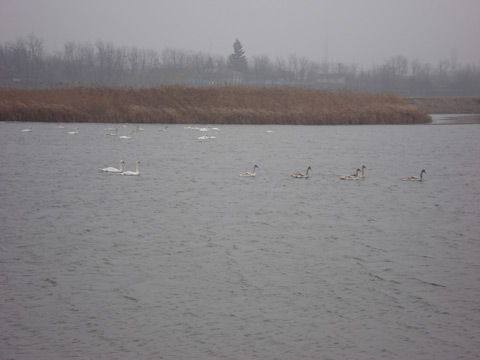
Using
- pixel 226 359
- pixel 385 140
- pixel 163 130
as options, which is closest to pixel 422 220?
pixel 226 359

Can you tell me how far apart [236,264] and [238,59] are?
116 meters

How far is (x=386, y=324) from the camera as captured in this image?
9281 millimetres

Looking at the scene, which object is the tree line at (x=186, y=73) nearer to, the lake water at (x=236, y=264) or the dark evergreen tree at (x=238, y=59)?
the dark evergreen tree at (x=238, y=59)

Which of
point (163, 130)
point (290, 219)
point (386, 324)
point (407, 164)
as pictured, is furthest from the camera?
point (163, 130)

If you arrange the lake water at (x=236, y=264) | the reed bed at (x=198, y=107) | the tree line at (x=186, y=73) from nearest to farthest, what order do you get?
the lake water at (x=236, y=264), the reed bed at (x=198, y=107), the tree line at (x=186, y=73)

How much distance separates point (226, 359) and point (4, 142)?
27.4 m

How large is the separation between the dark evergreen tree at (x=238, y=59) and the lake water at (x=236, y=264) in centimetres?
10096

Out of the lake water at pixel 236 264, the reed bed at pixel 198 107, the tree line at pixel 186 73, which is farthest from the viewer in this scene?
the tree line at pixel 186 73

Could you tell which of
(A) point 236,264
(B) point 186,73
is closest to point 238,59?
(B) point 186,73

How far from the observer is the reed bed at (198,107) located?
4356 centimetres

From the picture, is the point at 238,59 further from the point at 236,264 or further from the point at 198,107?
the point at 236,264

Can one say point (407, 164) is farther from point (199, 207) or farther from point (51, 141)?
point (51, 141)

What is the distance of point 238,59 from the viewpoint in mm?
125250

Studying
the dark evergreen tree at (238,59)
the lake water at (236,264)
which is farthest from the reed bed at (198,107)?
the dark evergreen tree at (238,59)
